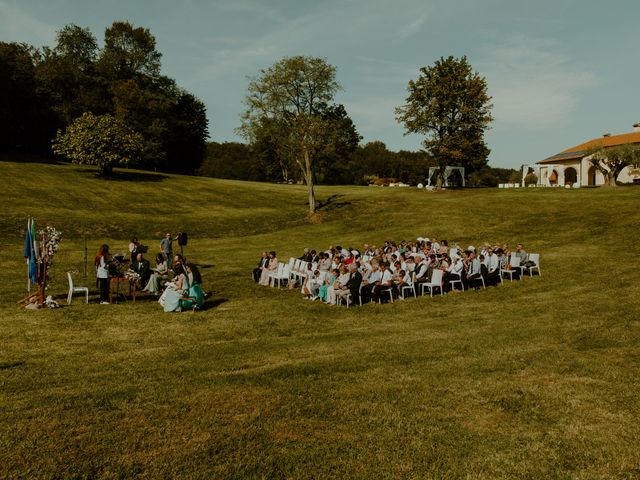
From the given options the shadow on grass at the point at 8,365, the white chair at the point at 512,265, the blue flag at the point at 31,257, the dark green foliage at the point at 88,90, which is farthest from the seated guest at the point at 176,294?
the dark green foliage at the point at 88,90

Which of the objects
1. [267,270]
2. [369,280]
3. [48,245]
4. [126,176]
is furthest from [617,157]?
[126,176]

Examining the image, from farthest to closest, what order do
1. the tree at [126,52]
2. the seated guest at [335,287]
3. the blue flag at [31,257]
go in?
the tree at [126,52] → the seated guest at [335,287] → the blue flag at [31,257]

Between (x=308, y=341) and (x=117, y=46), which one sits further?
(x=117, y=46)

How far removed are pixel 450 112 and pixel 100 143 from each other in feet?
119

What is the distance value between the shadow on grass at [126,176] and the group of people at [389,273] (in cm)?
3472

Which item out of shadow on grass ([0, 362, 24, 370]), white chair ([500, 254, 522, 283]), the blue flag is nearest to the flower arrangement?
the blue flag

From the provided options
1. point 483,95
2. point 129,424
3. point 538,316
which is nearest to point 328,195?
point 483,95

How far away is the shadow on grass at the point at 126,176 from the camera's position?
4906cm

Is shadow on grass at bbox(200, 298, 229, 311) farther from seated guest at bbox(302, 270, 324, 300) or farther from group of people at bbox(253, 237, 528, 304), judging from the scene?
group of people at bbox(253, 237, 528, 304)

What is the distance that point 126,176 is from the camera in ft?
170

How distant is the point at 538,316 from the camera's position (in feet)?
42.7

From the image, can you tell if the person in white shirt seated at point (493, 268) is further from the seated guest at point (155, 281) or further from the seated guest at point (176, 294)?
the seated guest at point (155, 281)

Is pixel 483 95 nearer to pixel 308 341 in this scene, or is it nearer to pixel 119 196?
pixel 119 196

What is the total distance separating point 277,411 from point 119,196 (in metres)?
39.5
